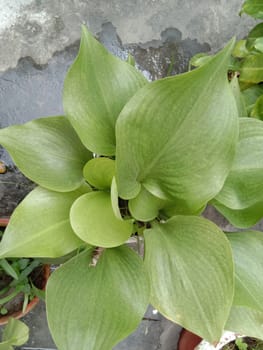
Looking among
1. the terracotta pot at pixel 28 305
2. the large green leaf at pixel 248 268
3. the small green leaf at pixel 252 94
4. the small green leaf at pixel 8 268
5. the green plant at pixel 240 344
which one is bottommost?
the green plant at pixel 240 344

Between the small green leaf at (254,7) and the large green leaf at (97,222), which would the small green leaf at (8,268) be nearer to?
the large green leaf at (97,222)

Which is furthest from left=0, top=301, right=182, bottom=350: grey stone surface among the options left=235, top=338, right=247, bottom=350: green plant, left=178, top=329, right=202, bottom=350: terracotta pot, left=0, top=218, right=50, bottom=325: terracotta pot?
left=0, top=218, right=50, bottom=325: terracotta pot

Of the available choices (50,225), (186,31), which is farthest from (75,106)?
→ (186,31)

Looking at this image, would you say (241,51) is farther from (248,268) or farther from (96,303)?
(96,303)

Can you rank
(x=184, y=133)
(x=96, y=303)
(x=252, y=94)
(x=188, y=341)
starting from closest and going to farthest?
(x=184, y=133) < (x=96, y=303) < (x=252, y=94) < (x=188, y=341)

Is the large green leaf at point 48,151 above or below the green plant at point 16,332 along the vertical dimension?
above

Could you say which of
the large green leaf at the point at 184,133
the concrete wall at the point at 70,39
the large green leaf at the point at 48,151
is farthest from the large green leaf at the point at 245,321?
the concrete wall at the point at 70,39

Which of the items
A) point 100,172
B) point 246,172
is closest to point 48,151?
point 100,172
